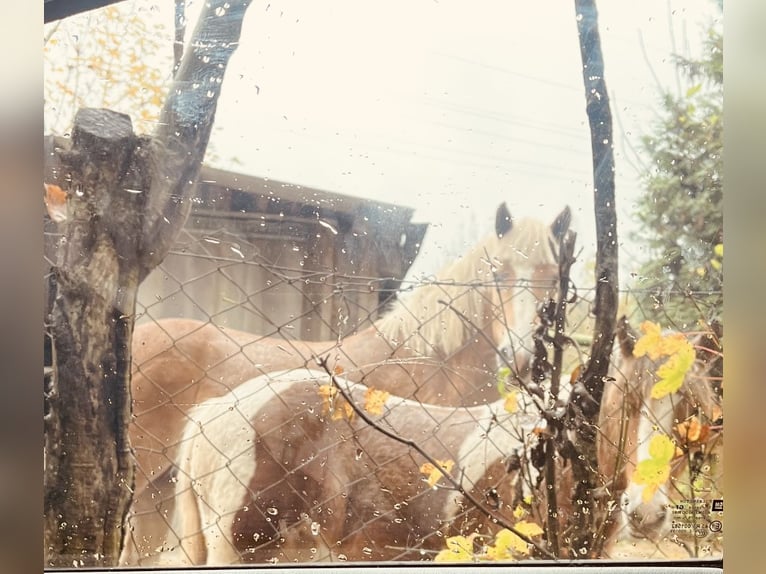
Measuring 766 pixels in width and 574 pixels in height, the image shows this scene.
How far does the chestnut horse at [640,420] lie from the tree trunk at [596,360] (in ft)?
0.09

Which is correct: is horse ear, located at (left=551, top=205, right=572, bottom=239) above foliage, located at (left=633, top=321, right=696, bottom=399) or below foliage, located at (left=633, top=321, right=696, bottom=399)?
above

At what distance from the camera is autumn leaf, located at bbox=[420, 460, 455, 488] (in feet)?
4.49

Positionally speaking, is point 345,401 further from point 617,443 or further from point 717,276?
point 717,276

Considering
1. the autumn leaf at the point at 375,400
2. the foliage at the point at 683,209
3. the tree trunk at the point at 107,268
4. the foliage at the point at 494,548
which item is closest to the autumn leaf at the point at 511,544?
the foliage at the point at 494,548

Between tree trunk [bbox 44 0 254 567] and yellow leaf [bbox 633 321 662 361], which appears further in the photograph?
yellow leaf [bbox 633 321 662 361]

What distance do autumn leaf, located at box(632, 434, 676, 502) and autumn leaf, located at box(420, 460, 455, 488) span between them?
1.43ft

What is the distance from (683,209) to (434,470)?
832 millimetres

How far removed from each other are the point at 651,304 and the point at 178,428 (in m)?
1.10

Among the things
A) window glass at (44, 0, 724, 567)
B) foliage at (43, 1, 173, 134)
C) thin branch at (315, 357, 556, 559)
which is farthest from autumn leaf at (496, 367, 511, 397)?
foliage at (43, 1, 173, 134)

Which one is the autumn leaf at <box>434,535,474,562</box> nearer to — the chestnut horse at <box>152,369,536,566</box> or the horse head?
the chestnut horse at <box>152,369,536,566</box>

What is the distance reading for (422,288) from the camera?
136 cm

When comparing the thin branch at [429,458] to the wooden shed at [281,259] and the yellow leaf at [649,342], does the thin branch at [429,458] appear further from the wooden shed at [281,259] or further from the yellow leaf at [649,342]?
the yellow leaf at [649,342]
